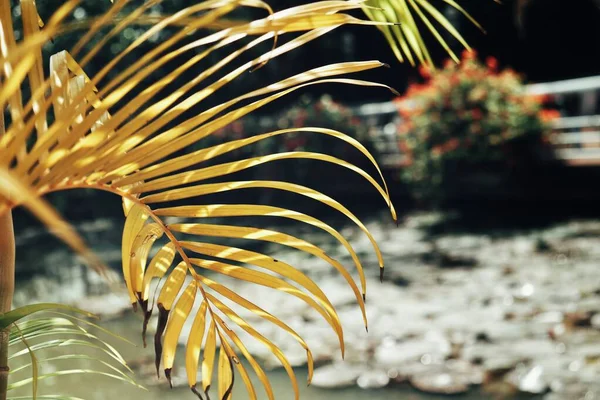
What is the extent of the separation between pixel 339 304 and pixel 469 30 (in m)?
6.59

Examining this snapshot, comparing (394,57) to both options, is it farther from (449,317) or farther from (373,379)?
(373,379)

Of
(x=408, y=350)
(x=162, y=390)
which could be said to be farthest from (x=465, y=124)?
(x=162, y=390)

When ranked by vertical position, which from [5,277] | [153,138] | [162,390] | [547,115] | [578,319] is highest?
[153,138]

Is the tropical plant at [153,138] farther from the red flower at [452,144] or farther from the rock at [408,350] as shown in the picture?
the red flower at [452,144]

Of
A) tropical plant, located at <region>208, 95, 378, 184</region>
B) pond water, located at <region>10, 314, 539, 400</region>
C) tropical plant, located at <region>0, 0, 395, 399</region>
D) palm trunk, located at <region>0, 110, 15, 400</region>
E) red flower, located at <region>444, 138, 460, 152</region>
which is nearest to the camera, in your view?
tropical plant, located at <region>0, 0, 395, 399</region>

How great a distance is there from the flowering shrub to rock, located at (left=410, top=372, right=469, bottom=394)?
356 cm

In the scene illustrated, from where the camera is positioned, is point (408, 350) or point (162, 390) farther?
point (408, 350)

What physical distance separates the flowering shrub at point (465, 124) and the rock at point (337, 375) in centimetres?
349

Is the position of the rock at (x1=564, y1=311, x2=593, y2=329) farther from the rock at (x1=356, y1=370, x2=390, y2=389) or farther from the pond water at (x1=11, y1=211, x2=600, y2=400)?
the rock at (x1=356, y1=370, x2=390, y2=389)

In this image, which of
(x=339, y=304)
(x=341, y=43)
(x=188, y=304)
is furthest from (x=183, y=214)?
(x=341, y=43)

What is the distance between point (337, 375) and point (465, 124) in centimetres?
390

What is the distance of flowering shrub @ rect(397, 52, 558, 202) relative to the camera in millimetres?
6027

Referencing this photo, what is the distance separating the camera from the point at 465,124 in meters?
6.30

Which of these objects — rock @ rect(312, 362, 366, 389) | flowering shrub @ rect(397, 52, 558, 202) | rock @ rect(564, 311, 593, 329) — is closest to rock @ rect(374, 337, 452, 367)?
rock @ rect(312, 362, 366, 389)
